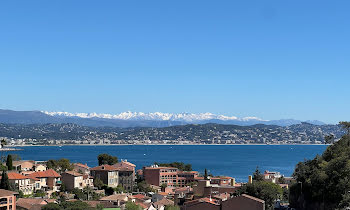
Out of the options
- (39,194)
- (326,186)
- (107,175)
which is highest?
(326,186)

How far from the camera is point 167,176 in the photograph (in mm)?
61906

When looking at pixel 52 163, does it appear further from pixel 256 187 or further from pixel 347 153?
pixel 347 153

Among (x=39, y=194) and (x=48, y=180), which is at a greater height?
(x=48, y=180)

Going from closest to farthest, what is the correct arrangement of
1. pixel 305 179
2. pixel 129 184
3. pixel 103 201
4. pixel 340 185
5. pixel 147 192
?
pixel 340 185 → pixel 103 201 → pixel 305 179 → pixel 147 192 → pixel 129 184

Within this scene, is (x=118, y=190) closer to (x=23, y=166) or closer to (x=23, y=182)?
(x=23, y=182)

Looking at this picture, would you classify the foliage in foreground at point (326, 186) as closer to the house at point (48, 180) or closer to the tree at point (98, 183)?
the tree at point (98, 183)

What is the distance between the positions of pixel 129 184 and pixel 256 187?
64.4ft

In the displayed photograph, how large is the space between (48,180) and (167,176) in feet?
61.7

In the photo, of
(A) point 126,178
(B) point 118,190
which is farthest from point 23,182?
(A) point 126,178

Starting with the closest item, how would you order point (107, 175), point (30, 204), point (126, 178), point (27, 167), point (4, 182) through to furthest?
point (30, 204)
point (4, 182)
point (107, 175)
point (126, 178)
point (27, 167)

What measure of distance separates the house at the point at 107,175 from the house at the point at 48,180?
6.13 m

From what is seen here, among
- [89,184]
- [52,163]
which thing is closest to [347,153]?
[89,184]

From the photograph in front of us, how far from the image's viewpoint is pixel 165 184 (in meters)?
58.7

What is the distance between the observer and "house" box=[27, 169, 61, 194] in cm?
4498
